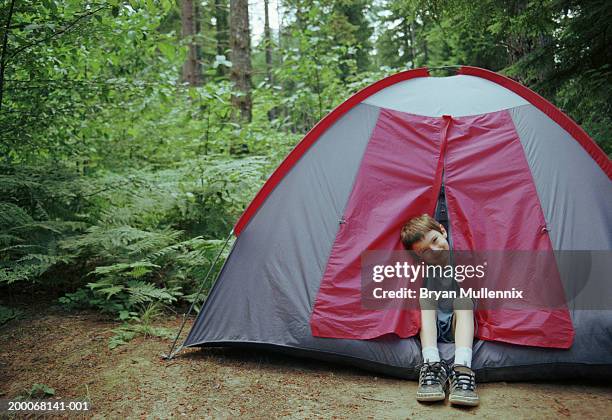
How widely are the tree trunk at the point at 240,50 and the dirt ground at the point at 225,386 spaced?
449 centimetres

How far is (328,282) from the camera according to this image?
3121 millimetres

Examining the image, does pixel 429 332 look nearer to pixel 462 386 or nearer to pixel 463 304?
pixel 463 304

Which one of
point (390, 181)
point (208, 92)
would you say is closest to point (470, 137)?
point (390, 181)

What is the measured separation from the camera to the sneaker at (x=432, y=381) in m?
2.57

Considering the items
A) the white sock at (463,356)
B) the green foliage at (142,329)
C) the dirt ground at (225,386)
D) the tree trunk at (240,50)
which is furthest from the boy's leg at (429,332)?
the tree trunk at (240,50)

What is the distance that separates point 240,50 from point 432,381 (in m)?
5.76

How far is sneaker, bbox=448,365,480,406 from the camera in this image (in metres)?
2.52

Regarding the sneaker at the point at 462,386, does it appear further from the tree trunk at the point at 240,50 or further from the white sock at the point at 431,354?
the tree trunk at the point at 240,50

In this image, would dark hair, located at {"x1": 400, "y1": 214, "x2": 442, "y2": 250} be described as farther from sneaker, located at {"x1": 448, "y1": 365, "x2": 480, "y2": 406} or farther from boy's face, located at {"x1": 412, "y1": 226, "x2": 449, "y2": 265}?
sneaker, located at {"x1": 448, "y1": 365, "x2": 480, "y2": 406}

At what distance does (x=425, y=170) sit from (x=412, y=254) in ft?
1.96

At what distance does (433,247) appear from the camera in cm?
318

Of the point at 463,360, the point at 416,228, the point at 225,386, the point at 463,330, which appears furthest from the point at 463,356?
the point at 225,386

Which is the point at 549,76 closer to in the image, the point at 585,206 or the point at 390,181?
the point at 585,206

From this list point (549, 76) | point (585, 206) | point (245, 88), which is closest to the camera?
point (585, 206)
